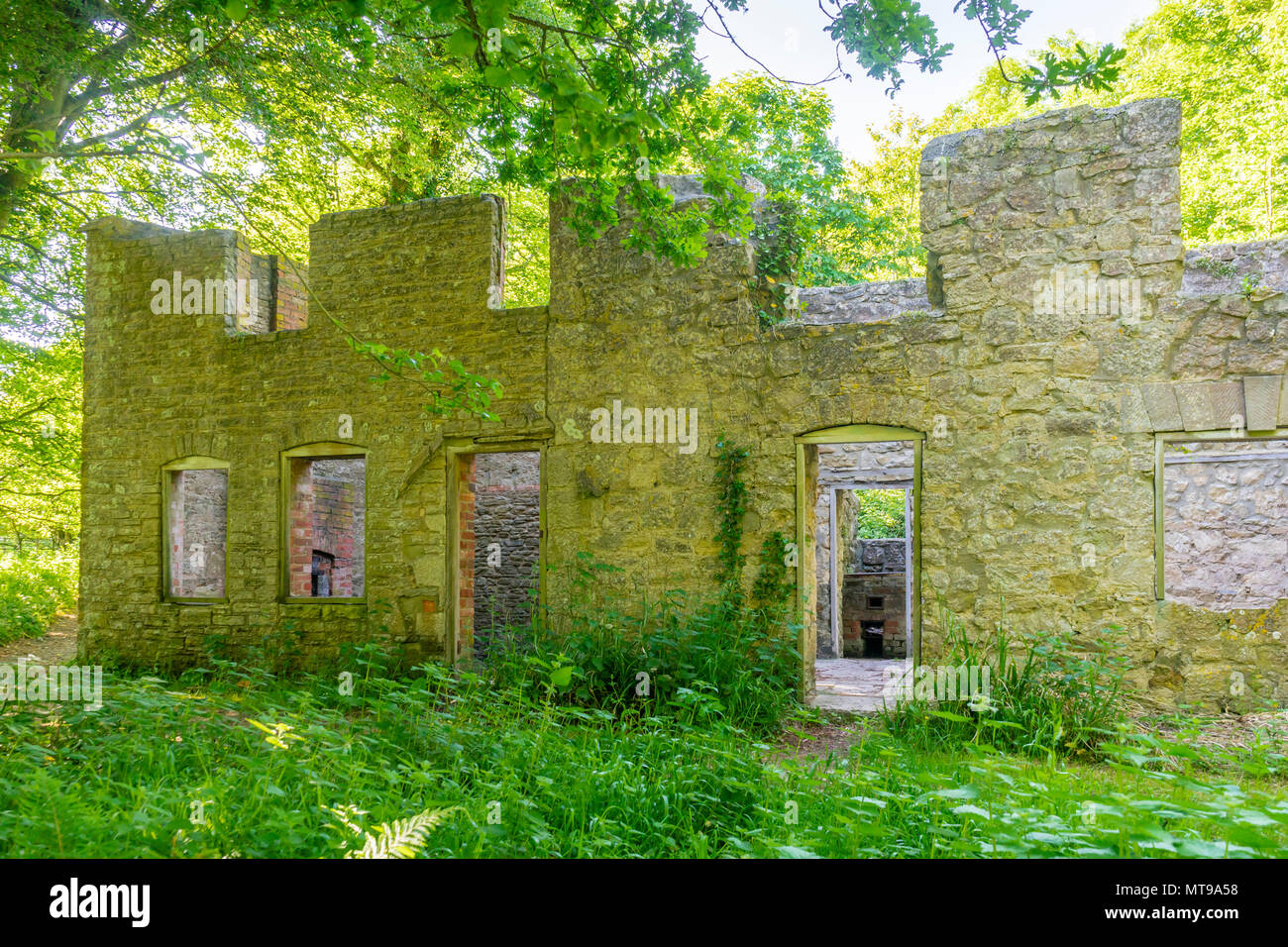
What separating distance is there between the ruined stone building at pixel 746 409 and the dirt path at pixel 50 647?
1691 millimetres

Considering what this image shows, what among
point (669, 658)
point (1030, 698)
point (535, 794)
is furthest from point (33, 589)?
point (1030, 698)

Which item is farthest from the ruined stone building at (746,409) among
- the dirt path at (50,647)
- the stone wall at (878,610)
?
the stone wall at (878,610)

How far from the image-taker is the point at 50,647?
1095cm

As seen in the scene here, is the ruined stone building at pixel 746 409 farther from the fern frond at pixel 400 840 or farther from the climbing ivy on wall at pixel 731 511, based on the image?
the fern frond at pixel 400 840

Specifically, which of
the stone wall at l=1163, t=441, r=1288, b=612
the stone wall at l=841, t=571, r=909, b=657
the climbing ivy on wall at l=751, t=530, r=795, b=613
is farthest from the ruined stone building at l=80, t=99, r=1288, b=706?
the stone wall at l=841, t=571, r=909, b=657

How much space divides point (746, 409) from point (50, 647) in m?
9.97

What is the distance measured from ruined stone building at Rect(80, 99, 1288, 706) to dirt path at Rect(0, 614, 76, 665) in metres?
1.69

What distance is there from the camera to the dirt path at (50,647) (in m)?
10.0

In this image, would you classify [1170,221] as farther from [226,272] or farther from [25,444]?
[25,444]

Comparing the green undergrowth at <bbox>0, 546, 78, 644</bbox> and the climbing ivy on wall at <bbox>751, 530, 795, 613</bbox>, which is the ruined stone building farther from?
the green undergrowth at <bbox>0, 546, 78, 644</bbox>

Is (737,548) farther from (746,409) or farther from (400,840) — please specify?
(400,840)

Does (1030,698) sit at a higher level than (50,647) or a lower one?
higher

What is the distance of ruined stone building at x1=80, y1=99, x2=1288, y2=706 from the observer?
19.3ft

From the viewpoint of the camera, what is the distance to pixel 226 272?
890cm
